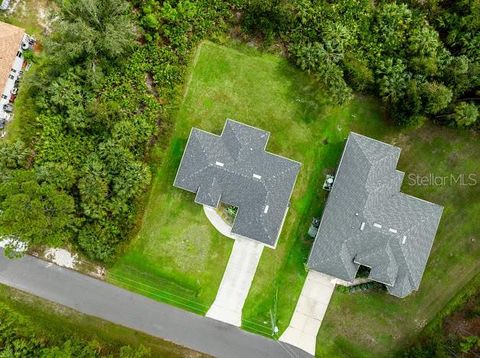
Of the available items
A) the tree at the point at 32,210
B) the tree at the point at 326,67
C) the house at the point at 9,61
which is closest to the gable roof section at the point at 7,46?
the house at the point at 9,61

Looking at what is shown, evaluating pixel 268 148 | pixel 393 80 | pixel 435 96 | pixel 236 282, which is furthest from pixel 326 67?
pixel 236 282

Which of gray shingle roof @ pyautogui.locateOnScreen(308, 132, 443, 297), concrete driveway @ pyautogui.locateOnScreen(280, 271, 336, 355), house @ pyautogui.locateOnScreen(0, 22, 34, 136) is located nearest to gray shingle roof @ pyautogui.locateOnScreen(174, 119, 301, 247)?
gray shingle roof @ pyautogui.locateOnScreen(308, 132, 443, 297)

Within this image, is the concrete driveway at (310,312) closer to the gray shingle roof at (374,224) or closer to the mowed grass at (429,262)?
the mowed grass at (429,262)

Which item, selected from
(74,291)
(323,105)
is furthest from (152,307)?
(323,105)

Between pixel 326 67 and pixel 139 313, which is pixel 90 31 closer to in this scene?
pixel 326 67

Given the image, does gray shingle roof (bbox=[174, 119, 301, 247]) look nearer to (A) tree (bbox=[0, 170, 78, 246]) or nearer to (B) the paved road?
(B) the paved road

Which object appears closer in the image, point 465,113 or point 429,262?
point 465,113

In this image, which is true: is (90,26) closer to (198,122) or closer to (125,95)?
(125,95)
